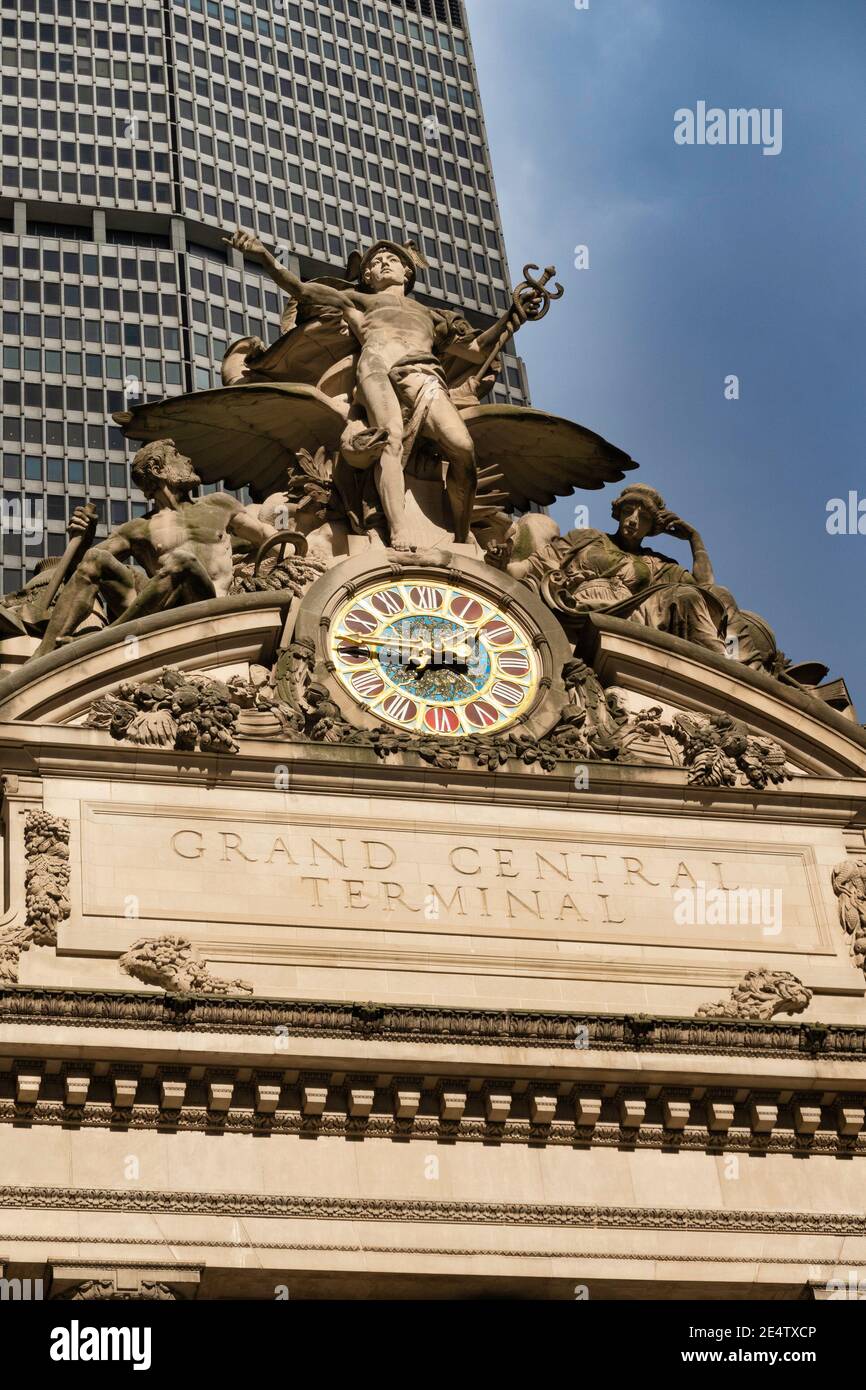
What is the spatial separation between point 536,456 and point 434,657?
5.61 meters

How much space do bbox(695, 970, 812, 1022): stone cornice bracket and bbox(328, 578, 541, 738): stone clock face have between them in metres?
4.57

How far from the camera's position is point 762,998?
32156 mm

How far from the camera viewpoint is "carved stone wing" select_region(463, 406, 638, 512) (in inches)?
1532

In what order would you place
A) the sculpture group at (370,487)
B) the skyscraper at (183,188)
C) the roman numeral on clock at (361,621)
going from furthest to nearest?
1. the skyscraper at (183,188)
2. the sculpture group at (370,487)
3. the roman numeral on clock at (361,621)

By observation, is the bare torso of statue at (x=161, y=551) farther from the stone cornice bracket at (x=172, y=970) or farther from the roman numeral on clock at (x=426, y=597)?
the stone cornice bracket at (x=172, y=970)

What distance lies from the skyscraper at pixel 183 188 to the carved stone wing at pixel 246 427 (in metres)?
21.6

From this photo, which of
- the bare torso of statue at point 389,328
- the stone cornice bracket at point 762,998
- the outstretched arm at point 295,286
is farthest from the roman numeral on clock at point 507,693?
the outstretched arm at point 295,286

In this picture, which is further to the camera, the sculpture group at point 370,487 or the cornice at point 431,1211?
the sculpture group at point 370,487

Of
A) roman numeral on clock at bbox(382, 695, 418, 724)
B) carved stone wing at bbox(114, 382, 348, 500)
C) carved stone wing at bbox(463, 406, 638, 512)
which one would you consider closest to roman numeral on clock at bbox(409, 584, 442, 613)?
roman numeral on clock at bbox(382, 695, 418, 724)

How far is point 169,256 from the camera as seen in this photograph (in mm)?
67250

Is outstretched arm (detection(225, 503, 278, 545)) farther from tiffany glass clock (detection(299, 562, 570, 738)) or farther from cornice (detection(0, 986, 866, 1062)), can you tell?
cornice (detection(0, 986, 866, 1062))

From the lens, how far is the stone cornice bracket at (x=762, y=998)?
31.9 m

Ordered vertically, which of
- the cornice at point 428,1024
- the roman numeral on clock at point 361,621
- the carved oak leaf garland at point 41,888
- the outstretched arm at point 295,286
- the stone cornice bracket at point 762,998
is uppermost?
the outstretched arm at point 295,286
